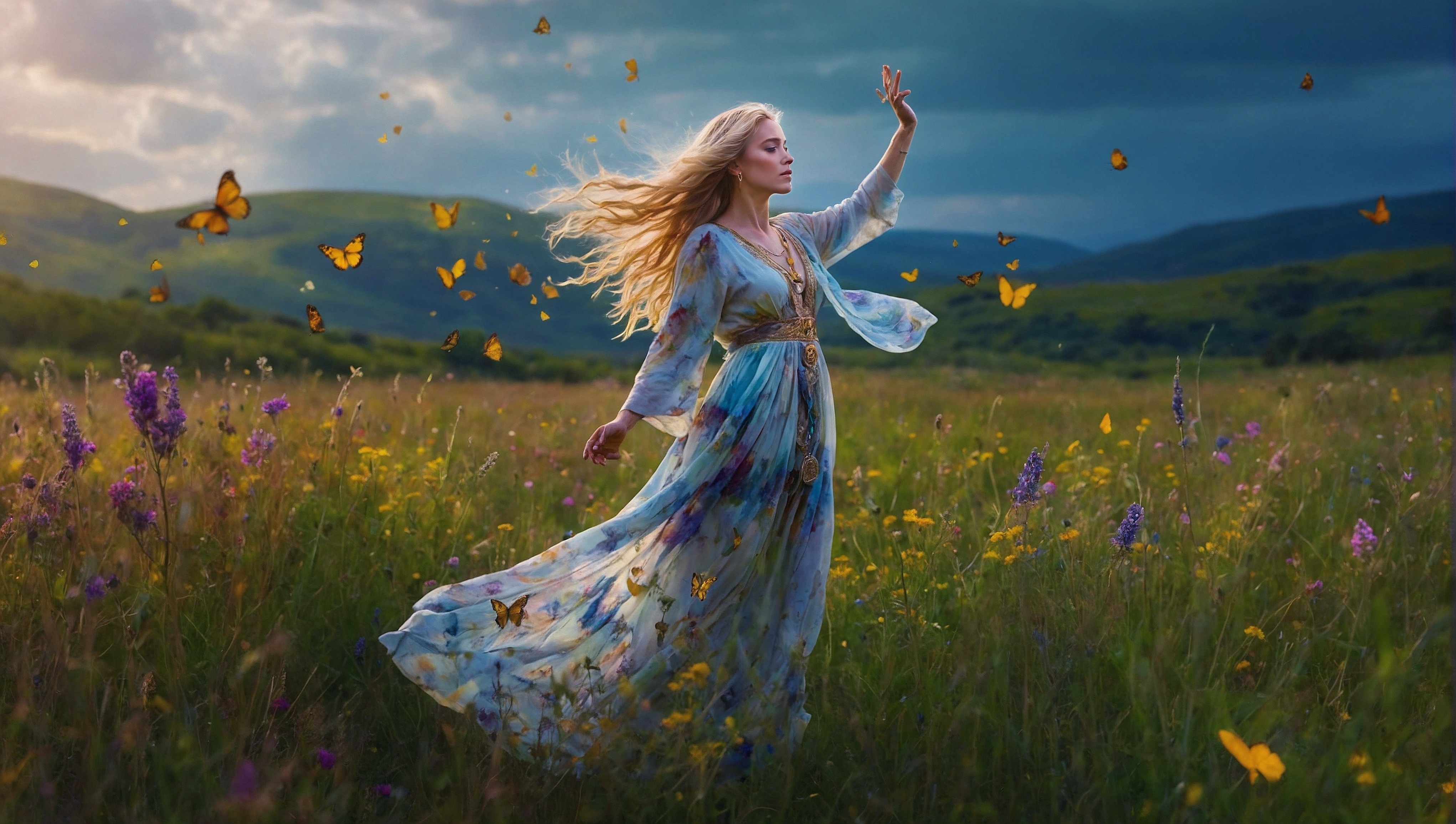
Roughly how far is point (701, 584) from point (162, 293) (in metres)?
2.05

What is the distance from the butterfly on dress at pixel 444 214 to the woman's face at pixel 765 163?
0.96m

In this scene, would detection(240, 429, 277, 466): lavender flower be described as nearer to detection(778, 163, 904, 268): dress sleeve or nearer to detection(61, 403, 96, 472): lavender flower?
detection(61, 403, 96, 472): lavender flower

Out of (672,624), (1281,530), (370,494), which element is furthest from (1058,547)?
(370,494)

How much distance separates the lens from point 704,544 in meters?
3.44

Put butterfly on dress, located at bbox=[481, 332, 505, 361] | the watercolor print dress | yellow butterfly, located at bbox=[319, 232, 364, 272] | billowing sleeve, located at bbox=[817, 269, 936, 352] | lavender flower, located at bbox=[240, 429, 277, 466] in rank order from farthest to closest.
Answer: lavender flower, located at bbox=[240, 429, 277, 466] → billowing sleeve, located at bbox=[817, 269, 936, 352] → butterfly on dress, located at bbox=[481, 332, 505, 361] → the watercolor print dress → yellow butterfly, located at bbox=[319, 232, 364, 272]

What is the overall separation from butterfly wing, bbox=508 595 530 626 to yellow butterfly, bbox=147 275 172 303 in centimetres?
151

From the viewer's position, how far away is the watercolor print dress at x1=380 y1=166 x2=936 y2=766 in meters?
3.41

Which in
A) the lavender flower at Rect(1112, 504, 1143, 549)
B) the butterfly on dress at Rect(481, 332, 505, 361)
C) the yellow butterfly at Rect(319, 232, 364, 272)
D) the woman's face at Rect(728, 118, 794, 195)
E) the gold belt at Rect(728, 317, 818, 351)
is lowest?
the lavender flower at Rect(1112, 504, 1143, 549)

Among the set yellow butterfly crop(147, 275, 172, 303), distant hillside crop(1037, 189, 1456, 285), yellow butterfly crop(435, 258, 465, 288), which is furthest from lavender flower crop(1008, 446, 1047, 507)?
distant hillside crop(1037, 189, 1456, 285)

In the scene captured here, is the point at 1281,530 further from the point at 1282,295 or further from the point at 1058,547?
the point at 1282,295

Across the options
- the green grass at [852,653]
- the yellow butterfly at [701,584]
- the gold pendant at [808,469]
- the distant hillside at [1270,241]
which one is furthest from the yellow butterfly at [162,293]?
the distant hillside at [1270,241]

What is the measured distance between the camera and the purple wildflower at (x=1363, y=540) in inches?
168

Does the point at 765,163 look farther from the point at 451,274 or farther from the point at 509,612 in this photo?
the point at 509,612

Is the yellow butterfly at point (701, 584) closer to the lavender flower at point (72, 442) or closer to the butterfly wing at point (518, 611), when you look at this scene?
the butterfly wing at point (518, 611)
